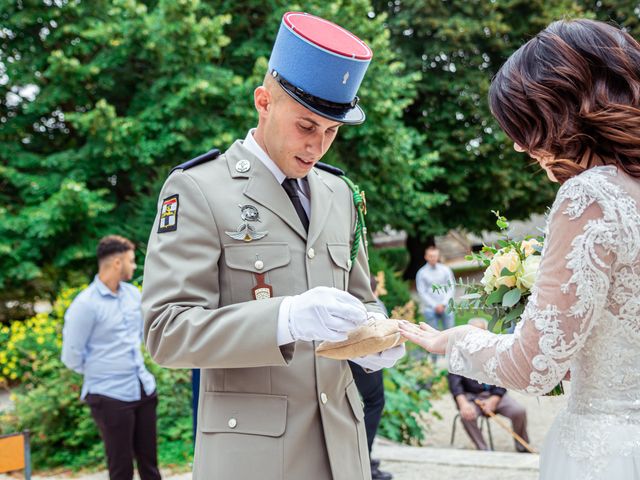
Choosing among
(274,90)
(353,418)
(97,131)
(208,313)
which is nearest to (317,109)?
(274,90)

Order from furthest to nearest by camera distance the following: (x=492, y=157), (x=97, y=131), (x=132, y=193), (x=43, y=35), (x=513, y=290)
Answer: (x=492, y=157) → (x=132, y=193) → (x=43, y=35) → (x=97, y=131) → (x=513, y=290)

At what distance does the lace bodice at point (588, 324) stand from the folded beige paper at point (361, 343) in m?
0.28

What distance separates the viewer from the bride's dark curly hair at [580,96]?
1.76 meters

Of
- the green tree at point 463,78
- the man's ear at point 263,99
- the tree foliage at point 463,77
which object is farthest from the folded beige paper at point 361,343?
the green tree at point 463,78

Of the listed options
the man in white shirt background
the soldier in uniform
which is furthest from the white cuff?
the man in white shirt background

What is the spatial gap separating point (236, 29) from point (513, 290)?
1143 centimetres

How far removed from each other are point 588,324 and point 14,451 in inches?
121

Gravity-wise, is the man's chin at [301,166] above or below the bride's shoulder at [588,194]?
below

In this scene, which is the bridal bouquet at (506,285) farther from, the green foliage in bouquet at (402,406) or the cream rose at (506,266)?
the green foliage in bouquet at (402,406)

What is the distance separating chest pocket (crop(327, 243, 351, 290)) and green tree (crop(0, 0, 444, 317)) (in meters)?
7.50

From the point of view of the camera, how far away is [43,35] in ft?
39.0

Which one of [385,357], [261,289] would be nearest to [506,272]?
[385,357]

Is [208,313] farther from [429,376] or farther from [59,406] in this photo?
[429,376]

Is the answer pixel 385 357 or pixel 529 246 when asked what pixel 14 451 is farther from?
pixel 529 246
